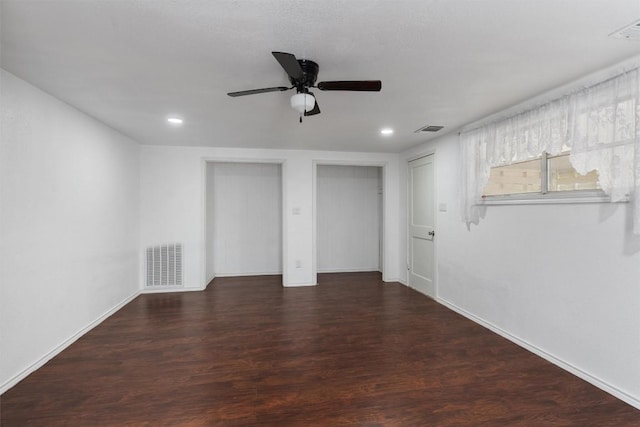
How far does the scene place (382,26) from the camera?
1.63m

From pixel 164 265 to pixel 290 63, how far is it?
13.5 feet

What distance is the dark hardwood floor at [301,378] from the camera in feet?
6.21

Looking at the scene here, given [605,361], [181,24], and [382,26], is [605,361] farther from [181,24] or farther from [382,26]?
[181,24]

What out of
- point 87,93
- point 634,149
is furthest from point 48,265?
point 634,149

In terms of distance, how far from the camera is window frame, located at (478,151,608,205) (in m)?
2.24

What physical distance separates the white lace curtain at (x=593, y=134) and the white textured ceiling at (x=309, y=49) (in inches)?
7.3

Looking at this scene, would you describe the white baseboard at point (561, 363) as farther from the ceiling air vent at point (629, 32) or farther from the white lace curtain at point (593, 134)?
the ceiling air vent at point (629, 32)

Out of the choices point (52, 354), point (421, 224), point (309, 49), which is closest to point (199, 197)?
point (52, 354)

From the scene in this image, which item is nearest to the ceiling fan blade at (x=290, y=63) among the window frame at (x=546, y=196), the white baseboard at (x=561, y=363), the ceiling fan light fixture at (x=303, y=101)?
the ceiling fan light fixture at (x=303, y=101)

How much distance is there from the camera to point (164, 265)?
4.65 meters

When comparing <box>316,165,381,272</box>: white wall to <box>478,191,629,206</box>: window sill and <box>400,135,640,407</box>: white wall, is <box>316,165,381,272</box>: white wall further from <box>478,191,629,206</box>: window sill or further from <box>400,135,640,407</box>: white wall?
<box>478,191,629,206</box>: window sill

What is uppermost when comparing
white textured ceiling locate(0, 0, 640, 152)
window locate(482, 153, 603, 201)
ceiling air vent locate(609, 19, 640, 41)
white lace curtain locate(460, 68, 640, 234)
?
white textured ceiling locate(0, 0, 640, 152)

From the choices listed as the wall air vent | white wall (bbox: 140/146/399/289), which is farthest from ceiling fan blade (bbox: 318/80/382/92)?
the wall air vent

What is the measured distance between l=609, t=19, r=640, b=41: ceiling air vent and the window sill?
1036mm
